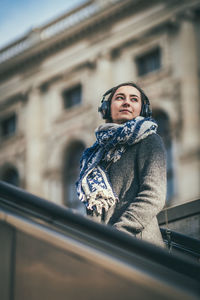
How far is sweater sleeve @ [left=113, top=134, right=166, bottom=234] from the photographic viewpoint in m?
2.46

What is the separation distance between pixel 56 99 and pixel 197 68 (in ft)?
21.1

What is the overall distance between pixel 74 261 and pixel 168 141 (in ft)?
52.7

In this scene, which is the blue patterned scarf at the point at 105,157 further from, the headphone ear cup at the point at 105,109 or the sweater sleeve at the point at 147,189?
the headphone ear cup at the point at 105,109

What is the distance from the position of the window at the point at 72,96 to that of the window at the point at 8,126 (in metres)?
3.07

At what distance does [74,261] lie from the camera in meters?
1.88

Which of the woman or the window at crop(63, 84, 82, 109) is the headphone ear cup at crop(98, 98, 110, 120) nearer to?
the woman

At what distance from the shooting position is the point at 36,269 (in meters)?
1.95

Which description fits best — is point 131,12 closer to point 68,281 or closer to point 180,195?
point 180,195

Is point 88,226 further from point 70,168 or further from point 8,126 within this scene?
point 8,126

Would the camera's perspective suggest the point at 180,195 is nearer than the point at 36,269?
No

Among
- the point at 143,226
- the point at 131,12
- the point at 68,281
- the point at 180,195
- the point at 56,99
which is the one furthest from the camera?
the point at 56,99

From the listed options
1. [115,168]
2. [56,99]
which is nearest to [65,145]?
[56,99]

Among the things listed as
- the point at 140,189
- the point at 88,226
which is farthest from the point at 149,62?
the point at 88,226

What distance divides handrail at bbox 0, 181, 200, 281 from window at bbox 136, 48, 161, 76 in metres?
17.4
